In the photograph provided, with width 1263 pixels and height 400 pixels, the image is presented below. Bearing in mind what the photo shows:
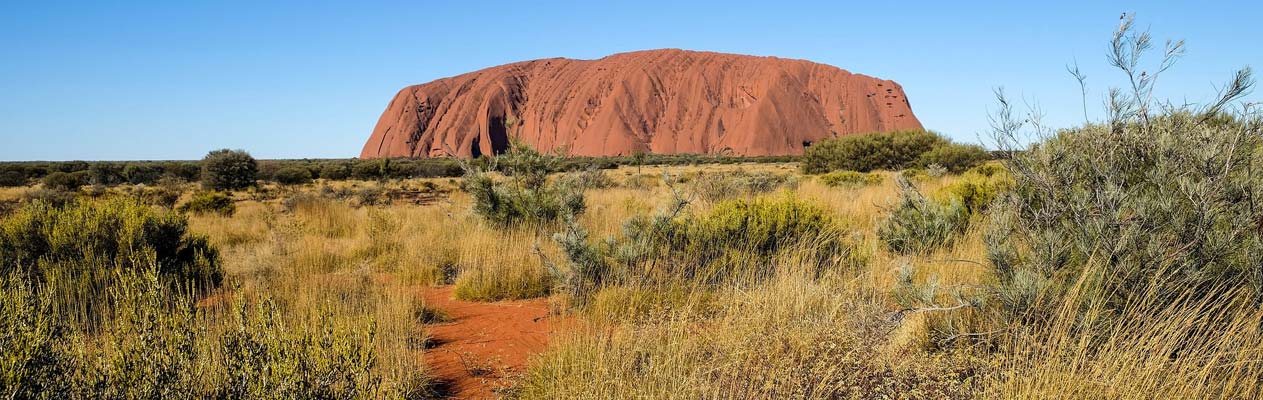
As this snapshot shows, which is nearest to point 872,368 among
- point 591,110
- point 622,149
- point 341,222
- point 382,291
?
point 382,291

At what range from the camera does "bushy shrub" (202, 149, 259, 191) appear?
22.6 metres

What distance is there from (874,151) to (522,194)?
2198 centimetres

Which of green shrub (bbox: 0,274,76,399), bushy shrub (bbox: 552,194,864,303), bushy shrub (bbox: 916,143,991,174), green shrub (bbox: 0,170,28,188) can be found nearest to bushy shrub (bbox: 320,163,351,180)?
green shrub (bbox: 0,170,28,188)

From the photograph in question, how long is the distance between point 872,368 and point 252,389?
261 cm

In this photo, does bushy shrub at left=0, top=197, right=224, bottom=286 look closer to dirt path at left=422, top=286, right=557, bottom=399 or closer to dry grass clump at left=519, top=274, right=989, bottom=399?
dirt path at left=422, top=286, right=557, bottom=399

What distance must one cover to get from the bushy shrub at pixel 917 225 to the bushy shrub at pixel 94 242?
20.5 feet

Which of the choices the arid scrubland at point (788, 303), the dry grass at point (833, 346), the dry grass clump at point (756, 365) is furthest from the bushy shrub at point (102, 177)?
the dry grass clump at point (756, 365)

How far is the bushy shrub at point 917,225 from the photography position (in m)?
6.17

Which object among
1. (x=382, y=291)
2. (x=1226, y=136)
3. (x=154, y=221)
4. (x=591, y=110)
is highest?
(x=591, y=110)

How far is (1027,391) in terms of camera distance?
2492mm

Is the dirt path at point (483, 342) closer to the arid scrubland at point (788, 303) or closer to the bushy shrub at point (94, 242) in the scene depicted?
the arid scrubland at point (788, 303)

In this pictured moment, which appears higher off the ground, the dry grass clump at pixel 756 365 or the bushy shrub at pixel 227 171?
the bushy shrub at pixel 227 171

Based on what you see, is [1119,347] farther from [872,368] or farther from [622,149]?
[622,149]

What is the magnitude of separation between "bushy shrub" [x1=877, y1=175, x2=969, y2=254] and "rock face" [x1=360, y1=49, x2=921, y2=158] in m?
69.6
